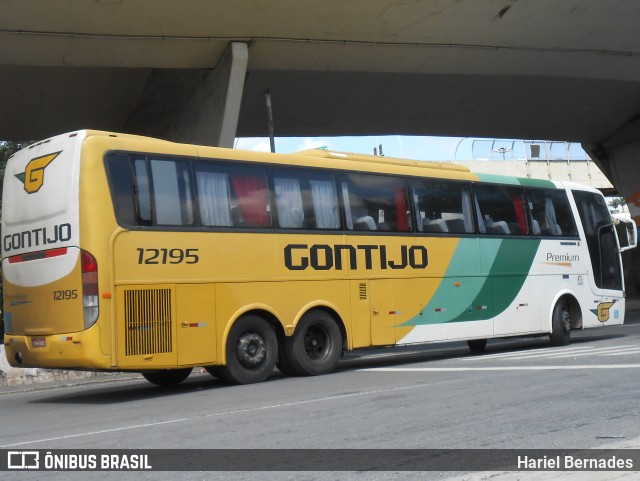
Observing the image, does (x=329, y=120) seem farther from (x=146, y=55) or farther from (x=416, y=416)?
(x=416, y=416)

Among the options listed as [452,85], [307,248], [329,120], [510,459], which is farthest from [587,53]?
[510,459]

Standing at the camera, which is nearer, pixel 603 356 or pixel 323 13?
pixel 603 356

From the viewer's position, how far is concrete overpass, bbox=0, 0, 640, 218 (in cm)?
1872

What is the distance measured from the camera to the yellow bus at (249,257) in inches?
464

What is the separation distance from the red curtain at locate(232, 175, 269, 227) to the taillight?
2561 millimetres

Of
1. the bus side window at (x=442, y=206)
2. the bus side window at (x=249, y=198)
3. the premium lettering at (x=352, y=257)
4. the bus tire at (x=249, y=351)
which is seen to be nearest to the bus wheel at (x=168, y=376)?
the bus tire at (x=249, y=351)

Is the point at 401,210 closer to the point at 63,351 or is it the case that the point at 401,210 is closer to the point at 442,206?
the point at 442,206

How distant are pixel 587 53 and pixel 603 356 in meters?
12.3

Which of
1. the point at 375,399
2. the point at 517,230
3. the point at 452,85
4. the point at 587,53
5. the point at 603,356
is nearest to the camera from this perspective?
the point at 375,399

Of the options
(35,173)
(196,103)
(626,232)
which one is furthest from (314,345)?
(196,103)

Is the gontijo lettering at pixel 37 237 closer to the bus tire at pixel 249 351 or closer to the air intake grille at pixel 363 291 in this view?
the bus tire at pixel 249 351

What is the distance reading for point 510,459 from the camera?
6488 millimetres

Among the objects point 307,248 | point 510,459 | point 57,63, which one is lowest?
point 510,459

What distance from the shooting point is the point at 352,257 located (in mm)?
14695
